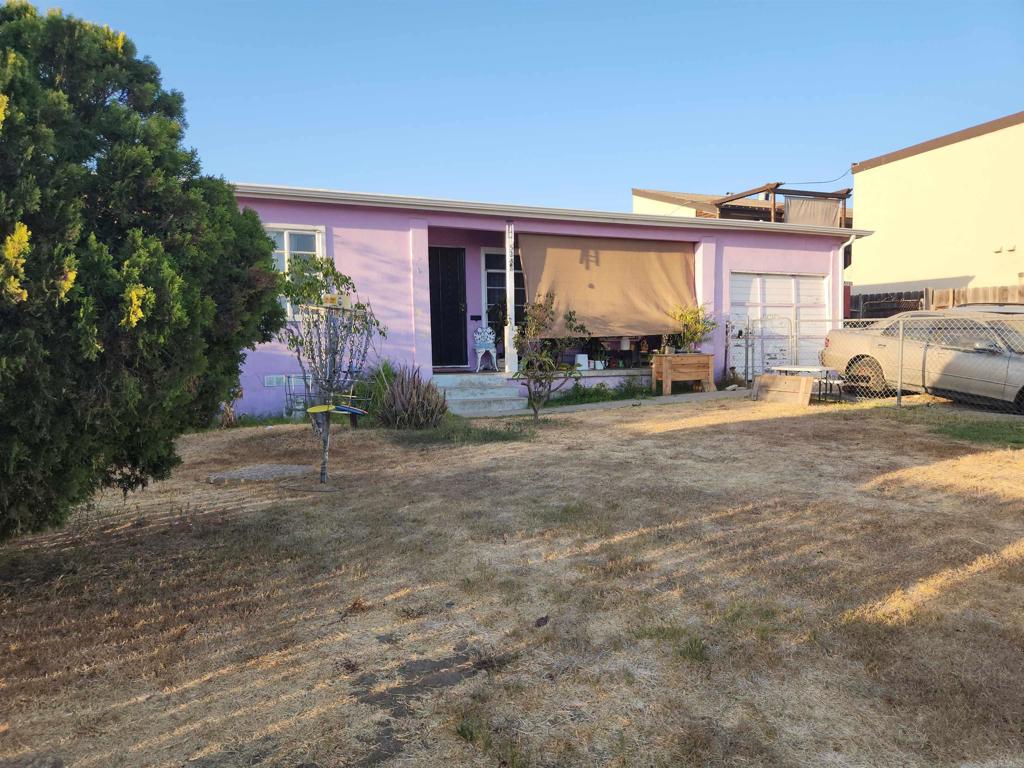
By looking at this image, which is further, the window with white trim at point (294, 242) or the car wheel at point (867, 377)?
the car wheel at point (867, 377)

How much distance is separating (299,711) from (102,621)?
128cm

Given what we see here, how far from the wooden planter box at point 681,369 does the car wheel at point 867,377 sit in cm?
231

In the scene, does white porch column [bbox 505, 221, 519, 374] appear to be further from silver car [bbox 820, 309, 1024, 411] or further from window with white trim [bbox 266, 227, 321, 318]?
silver car [bbox 820, 309, 1024, 411]

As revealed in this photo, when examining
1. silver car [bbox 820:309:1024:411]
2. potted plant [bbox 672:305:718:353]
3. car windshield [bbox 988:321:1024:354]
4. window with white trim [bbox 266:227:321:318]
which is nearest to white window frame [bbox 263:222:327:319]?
window with white trim [bbox 266:227:321:318]

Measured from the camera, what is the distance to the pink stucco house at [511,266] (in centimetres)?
1001

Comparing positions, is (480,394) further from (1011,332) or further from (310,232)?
(1011,332)

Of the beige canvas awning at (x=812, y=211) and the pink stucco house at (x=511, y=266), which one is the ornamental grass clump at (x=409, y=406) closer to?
the pink stucco house at (x=511, y=266)

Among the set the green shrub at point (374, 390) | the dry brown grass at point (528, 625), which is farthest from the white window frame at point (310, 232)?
the dry brown grass at point (528, 625)

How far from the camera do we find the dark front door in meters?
12.4

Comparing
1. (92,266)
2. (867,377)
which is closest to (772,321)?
(867,377)

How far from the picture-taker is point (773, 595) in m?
3.01

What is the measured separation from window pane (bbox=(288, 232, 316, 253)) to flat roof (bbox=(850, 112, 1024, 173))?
1682 centimetres

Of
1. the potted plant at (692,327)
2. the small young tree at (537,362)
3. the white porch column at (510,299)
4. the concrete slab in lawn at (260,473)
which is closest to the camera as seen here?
the concrete slab in lawn at (260,473)

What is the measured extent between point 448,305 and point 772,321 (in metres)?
6.65
